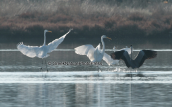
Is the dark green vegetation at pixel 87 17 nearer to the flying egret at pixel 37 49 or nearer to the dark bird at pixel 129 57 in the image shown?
the flying egret at pixel 37 49

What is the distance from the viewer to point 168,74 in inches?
730

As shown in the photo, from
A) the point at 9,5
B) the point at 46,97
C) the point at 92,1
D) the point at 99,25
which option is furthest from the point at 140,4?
the point at 46,97

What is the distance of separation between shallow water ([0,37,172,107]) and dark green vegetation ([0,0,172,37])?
17.4 meters

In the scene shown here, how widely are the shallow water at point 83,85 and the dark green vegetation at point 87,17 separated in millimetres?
17424

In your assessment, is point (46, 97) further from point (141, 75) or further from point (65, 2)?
point (65, 2)

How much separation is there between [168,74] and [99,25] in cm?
2338

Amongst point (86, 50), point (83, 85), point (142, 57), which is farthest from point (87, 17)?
point (83, 85)

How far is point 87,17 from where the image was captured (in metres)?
44.1

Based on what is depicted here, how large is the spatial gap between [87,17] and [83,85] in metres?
28.7

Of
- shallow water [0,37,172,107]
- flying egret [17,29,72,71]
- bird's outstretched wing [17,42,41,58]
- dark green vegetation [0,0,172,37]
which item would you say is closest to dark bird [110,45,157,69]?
shallow water [0,37,172,107]

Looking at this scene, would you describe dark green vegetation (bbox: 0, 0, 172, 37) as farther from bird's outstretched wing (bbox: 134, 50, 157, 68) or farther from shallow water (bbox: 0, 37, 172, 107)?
bird's outstretched wing (bbox: 134, 50, 157, 68)

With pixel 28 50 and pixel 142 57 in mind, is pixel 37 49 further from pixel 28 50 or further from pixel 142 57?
pixel 142 57

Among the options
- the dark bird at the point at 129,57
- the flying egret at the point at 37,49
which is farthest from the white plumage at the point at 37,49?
the dark bird at the point at 129,57

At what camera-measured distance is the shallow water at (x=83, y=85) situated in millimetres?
12711
